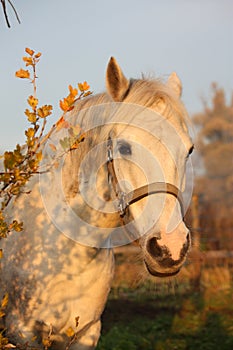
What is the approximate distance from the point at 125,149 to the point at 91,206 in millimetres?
521

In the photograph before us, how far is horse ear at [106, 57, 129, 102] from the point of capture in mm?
2703

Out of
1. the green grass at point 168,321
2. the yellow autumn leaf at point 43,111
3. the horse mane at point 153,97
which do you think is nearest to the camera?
the yellow autumn leaf at point 43,111

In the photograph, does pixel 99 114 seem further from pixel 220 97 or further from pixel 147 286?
pixel 220 97

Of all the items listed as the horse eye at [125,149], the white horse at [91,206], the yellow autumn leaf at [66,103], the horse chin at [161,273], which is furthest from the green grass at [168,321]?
the yellow autumn leaf at [66,103]

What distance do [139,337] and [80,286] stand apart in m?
2.93

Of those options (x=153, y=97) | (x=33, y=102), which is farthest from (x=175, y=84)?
(x=33, y=102)

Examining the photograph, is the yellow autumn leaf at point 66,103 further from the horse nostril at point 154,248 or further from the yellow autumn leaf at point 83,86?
the horse nostril at point 154,248

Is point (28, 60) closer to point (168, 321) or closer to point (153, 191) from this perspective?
point (153, 191)

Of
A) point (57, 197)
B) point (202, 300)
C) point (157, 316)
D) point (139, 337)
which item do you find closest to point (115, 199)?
point (57, 197)

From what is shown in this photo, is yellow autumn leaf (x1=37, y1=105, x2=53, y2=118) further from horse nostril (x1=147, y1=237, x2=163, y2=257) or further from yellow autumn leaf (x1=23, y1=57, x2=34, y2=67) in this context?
horse nostril (x1=147, y1=237, x2=163, y2=257)

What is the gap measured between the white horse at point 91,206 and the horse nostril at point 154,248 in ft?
0.13

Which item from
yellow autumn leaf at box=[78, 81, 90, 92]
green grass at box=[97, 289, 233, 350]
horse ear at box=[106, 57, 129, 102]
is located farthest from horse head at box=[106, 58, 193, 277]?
green grass at box=[97, 289, 233, 350]

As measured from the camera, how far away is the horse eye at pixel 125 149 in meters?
2.57

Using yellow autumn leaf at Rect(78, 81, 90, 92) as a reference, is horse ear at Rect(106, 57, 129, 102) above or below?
above
